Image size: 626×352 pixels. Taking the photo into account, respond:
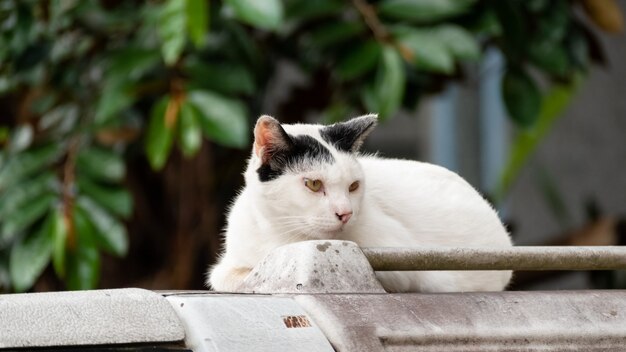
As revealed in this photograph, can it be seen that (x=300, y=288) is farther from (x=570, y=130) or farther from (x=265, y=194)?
(x=570, y=130)

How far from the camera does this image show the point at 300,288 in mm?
1515

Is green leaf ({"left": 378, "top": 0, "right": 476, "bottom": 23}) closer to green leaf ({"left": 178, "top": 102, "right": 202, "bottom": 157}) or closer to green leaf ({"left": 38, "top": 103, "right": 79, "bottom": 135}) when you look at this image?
green leaf ({"left": 178, "top": 102, "right": 202, "bottom": 157})

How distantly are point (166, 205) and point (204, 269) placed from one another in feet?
1.00

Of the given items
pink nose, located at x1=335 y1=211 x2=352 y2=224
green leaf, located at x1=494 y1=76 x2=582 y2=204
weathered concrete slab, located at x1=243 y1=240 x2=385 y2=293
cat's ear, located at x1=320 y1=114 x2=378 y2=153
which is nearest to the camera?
weathered concrete slab, located at x1=243 y1=240 x2=385 y2=293

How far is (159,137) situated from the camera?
131 inches

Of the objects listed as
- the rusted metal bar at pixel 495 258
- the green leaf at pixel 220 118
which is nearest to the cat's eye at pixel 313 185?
the rusted metal bar at pixel 495 258

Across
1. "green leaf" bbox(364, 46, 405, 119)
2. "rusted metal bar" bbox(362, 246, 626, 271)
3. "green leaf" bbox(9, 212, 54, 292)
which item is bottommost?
"green leaf" bbox(9, 212, 54, 292)

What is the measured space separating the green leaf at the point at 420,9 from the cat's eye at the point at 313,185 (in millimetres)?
1639

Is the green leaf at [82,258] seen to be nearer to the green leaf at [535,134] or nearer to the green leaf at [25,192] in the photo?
the green leaf at [25,192]

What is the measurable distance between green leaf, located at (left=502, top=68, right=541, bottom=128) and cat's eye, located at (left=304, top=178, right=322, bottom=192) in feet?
6.72

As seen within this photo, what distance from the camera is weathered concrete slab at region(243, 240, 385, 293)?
153 centimetres

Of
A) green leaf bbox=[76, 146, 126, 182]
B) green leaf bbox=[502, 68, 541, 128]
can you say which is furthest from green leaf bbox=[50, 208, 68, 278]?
green leaf bbox=[502, 68, 541, 128]

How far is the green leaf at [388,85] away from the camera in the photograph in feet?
11.3

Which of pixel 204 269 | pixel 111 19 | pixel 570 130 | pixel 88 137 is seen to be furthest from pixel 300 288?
pixel 570 130
